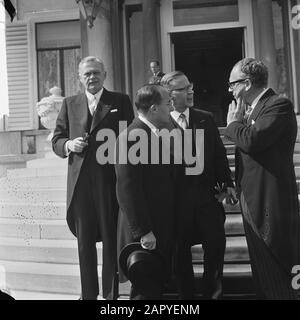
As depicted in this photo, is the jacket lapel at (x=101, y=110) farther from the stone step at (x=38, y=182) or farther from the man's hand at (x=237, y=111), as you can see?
the stone step at (x=38, y=182)

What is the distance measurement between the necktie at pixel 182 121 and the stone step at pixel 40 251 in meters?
1.09

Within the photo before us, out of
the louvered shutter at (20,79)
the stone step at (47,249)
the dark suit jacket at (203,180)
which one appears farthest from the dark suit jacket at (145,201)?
the louvered shutter at (20,79)

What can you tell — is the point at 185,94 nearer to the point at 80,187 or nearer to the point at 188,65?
the point at 80,187

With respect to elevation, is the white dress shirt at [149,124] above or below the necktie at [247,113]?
below

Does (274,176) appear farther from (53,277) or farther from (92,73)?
(53,277)

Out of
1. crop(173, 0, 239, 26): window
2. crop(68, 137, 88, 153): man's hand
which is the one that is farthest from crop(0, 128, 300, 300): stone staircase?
crop(173, 0, 239, 26): window

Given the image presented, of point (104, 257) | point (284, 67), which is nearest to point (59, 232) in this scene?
point (104, 257)

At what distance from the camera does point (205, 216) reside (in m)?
2.40

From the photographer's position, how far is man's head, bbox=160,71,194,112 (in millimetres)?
2537

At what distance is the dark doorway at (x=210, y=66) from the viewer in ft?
25.4

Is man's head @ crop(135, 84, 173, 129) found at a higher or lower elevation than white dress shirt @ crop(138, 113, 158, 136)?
higher

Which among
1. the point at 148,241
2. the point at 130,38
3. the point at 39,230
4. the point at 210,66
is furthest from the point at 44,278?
the point at 210,66

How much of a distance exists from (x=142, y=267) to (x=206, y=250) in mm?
407

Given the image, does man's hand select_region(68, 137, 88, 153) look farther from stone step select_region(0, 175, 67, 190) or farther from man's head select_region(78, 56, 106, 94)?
stone step select_region(0, 175, 67, 190)
